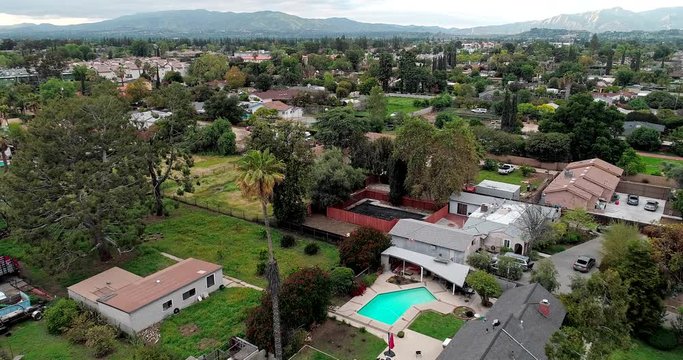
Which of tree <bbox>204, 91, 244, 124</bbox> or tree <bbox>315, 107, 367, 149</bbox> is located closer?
tree <bbox>315, 107, 367, 149</bbox>

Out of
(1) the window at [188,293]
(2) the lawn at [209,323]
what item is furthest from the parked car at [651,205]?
(1) the window at [188,293]

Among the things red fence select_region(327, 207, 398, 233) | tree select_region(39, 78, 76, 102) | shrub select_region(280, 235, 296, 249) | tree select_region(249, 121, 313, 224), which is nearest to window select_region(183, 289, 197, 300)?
shrub select_region(280, 235, 296, 249)

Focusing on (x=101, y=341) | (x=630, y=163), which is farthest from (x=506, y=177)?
(x=101, y=341)

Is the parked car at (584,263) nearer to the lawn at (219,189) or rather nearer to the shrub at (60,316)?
the lawn at (219,189)

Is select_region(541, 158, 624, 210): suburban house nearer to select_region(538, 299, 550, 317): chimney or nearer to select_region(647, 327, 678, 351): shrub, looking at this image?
select_region(647, 327, 678, 351): shrub

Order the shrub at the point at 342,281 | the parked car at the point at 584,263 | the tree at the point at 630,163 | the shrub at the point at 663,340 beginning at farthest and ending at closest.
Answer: the tree at the point at 630,163 → the parked car at the point at 584,263 → the shrub at the point at 342,281 → the shrub at the point at 663,340

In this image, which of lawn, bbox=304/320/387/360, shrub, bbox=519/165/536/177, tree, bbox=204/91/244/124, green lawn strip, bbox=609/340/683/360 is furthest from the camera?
tree, bbox=204/91/244/124

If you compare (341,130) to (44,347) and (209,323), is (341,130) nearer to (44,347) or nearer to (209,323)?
(209,323)
